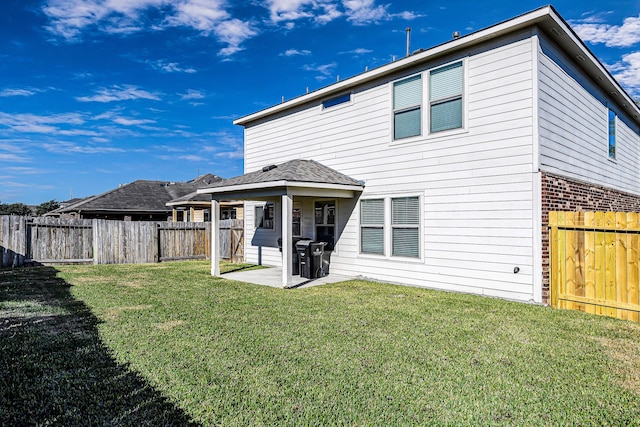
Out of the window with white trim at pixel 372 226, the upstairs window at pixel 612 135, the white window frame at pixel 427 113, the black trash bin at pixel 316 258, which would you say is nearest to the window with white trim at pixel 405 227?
the window with white trim at pixel 372 226

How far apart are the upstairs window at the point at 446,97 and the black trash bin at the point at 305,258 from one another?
4339 mm

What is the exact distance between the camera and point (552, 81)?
24.6 ft

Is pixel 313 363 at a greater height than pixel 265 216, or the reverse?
pixel 265 216

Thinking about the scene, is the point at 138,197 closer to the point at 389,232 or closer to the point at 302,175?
the point at 302,175

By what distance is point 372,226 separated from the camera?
31.7 ft

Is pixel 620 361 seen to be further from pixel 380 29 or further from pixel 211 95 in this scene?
pixel 211 95

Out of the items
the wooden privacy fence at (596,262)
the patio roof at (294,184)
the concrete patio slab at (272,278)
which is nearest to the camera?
the wooden privacy fence at (596,262)

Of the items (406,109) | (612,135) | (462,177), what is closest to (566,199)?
(462,177)

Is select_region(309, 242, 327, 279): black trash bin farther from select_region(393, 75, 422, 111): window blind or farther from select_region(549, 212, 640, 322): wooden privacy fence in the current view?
select_region(549, 212, 640, 322): wooden privacy fence

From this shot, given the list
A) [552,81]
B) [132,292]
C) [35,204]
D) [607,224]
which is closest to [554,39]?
[552,81]

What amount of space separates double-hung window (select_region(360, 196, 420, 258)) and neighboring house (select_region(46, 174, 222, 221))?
1782 centimetres

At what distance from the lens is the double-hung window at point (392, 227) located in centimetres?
877

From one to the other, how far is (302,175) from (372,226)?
2277 mm

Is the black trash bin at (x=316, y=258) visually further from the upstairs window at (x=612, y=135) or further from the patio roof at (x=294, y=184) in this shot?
the upstairs window at (x=612, y=135)
